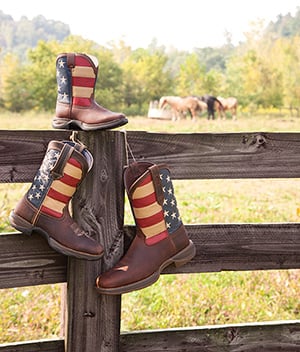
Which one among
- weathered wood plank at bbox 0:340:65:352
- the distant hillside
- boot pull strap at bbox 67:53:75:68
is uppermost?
boot pull strap at bbox 67:53:75:68

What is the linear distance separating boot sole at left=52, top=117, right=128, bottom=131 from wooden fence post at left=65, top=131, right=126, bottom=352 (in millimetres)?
43

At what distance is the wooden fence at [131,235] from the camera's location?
230 cm

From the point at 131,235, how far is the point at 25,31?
119m

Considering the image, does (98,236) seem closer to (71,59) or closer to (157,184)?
(157,184)

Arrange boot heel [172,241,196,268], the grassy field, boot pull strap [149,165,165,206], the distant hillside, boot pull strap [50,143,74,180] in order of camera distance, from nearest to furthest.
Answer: boot pull strap [50,143,74,180], boot pull strap [149,165,165,206], boot heel [172,241,196,268], the grassy field, the distant hillside

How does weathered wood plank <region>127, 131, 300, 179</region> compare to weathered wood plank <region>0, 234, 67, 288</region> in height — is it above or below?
above

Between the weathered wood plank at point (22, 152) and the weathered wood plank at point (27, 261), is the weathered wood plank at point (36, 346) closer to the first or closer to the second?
the weathered wood plank at point (27, 261)

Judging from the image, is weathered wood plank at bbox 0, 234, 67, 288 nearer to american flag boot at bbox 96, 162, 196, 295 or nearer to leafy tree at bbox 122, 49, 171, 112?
american flag boot at bbox 96, 162, 196, 295

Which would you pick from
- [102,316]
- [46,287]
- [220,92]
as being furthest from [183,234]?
[220,92]

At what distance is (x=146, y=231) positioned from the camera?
7.49 feet

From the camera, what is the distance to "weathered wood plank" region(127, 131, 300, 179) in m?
2.40

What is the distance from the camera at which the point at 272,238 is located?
2613mm

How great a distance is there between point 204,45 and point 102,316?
109267mm

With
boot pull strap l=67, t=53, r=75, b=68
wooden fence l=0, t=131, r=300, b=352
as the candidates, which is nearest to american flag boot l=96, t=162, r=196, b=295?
wooden fence l=0, t=131, r=300, b=352
